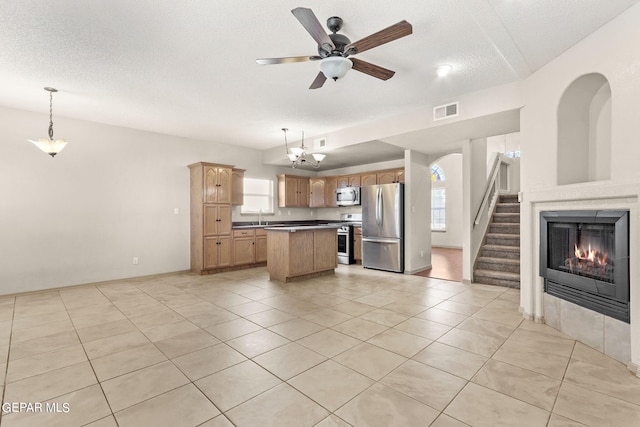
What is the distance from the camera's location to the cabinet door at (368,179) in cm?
738

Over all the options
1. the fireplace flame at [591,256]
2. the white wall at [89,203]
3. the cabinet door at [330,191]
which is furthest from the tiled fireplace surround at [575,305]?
the white wall at [89,203]

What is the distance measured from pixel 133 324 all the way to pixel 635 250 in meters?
4.66

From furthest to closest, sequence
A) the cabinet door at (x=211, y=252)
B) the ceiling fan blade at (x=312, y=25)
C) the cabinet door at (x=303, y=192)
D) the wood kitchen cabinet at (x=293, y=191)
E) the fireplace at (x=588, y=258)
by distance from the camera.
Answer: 1. the cabinet door at (x=303, y=192)
2. the wood kitchen cabinet at (x=293, y=191)
3. the cabinet door at (x=211, y=252)
4. the fireplace at (x=588, y=258)
5. the ceiling fan blade at (x=312, y=25)

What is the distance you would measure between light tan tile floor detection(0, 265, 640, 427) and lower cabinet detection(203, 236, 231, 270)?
1.91 metres

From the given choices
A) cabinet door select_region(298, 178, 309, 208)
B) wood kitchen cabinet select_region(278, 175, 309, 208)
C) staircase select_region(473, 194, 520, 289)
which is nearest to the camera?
staircase select_region(473, 194, 520, 289)

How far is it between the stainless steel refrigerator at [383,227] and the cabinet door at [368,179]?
87 centimetres

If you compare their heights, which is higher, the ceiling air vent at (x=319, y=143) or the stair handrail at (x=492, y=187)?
the ceiling air vent at (x=319, y=143)

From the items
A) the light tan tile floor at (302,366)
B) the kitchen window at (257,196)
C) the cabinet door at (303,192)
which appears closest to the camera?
the light tan tile floor at (302,366)

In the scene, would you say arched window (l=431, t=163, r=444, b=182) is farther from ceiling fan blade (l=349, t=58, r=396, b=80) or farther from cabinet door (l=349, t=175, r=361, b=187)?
ceiling fan blade (l=349, t=58, r=396, b=80)

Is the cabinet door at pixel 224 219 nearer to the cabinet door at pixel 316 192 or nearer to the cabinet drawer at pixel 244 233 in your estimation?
the cabinet drawer at pixel 244 233

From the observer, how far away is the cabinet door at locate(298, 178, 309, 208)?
8.25 m

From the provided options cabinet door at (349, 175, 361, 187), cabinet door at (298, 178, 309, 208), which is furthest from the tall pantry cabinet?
cabinet door at (349, 175, 361, 187)

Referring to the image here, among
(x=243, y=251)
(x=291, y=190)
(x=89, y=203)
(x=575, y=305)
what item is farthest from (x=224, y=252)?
(x=575, y=305)

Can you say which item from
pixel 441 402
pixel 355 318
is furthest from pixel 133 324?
pixel 441 402
